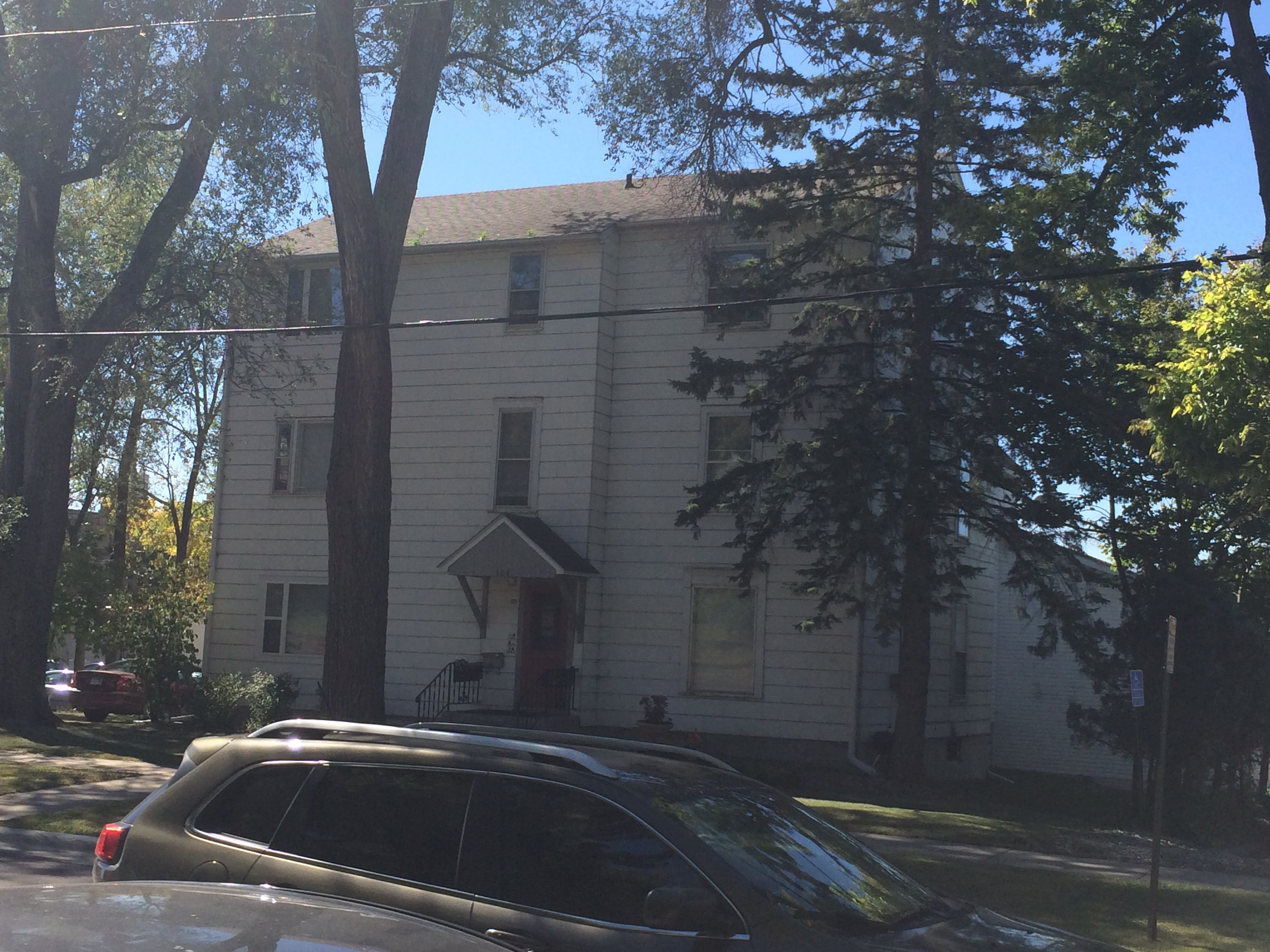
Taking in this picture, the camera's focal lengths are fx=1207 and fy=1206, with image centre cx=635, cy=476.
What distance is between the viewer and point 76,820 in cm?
1256

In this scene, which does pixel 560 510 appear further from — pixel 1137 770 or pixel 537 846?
pixel 537 846

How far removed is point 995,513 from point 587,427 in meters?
7.58

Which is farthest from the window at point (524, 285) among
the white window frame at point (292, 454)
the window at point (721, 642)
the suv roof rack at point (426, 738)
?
the suv roof rack at point (426, 738)

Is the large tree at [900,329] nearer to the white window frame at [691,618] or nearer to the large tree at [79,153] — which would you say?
the white window frame at [691,618]

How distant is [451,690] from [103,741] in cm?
605

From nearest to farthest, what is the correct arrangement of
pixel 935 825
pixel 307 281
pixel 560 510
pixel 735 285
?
pixel 935 825 → pixel 735 285 → pixel 560 510 → pixel 307 281

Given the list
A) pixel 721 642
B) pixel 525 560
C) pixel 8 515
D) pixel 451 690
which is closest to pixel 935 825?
pixel 721 642

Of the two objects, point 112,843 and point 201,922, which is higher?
point 201,922

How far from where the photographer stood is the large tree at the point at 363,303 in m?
14.6

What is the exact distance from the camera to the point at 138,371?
20156 mm

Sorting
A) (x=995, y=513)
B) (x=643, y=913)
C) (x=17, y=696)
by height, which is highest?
(x=995, y=513)

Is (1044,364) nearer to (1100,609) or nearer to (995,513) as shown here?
(995,513)

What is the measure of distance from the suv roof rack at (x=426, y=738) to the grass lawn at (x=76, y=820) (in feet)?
24.4

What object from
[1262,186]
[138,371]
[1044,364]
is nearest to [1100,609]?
[1044,364]
